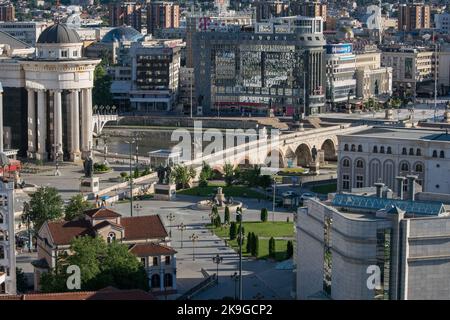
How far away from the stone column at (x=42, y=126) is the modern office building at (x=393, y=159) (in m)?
13.4

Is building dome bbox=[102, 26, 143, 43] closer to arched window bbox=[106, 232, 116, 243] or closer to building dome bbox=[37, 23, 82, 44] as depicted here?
building dome bbox=[37, 23, 82, 44]

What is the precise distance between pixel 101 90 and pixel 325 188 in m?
29.2

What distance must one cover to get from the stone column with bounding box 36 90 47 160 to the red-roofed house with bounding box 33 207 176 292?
21492 millimetres

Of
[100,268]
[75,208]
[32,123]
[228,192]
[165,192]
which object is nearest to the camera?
[100,268]

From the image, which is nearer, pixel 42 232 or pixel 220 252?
pixel 42 232

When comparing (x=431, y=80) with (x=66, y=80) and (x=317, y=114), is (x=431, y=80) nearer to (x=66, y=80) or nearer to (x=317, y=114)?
(x=317, y=114)

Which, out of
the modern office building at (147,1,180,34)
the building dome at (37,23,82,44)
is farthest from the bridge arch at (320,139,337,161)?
the modern office building at (147,1,180,34)

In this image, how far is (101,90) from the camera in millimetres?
66188

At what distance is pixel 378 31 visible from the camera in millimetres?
91562

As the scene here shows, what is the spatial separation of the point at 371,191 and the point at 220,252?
552 cm

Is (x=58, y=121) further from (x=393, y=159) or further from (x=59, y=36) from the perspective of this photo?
(x=393, y=159)

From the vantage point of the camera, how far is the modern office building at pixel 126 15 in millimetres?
102188

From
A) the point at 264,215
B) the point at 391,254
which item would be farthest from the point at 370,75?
the point at 391,254
